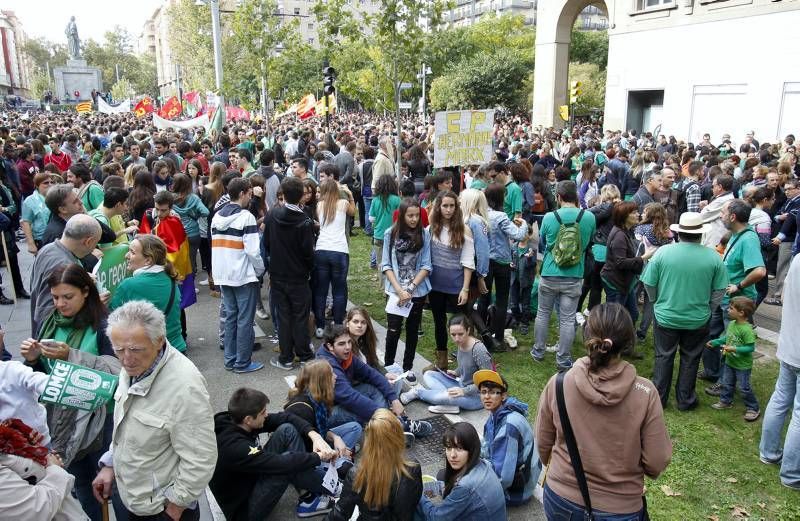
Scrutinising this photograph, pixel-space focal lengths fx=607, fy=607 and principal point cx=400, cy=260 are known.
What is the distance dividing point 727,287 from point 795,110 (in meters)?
20.8

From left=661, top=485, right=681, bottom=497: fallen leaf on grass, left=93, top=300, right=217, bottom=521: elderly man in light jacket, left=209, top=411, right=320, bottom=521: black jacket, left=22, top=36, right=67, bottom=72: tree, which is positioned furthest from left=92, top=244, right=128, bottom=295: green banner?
left=22, top=36, right=67, bottom=72: tree

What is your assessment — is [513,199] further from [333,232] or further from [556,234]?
[333,232]

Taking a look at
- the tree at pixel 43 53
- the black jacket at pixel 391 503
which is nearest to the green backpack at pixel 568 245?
the black jacket at pixel 391 503

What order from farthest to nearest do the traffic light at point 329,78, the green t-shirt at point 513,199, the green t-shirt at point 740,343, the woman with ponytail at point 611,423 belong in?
the traffic light at point 329,78, the green t-shirt at point 513,199, the green t-shirt at point 740,343, the woman with ponytail at point 611,423

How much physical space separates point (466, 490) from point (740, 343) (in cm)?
347

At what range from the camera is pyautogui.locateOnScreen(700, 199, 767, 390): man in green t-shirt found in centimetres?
577

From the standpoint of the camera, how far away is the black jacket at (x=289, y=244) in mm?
6324

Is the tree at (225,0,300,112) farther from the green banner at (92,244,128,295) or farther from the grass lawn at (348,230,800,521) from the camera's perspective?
the green banner at (92,244,128,295)

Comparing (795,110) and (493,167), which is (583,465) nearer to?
(493,167)

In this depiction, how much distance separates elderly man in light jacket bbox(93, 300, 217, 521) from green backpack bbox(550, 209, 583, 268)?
4325mm

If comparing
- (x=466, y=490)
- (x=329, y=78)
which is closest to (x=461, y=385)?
(x=466, y=490)

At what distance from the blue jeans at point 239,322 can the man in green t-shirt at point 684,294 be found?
13.2 feet

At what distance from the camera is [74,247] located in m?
4.56

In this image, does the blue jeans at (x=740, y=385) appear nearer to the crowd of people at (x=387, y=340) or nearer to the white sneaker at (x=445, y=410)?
the crowd of people at (x=387, y=340)
